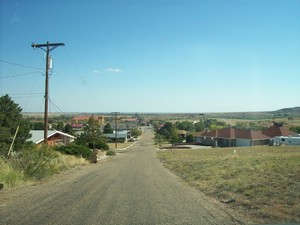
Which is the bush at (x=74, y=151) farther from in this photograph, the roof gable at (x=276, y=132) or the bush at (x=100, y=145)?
the roof gable at (x=276, y=132)

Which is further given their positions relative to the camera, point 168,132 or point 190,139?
point 168,132

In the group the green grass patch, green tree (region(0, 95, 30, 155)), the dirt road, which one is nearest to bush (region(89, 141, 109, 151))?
green tree (region(0, 95, 30, 155))

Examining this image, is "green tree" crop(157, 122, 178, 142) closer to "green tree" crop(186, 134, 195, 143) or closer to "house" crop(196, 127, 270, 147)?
"green tree" crop(186, 134, 195, 143)

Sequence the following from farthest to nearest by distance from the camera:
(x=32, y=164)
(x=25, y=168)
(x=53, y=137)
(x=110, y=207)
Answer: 1. (x=53, y=137)
2. (x=32, y=164)
3. (x=25, y=168)
4. (x=110, y=207)

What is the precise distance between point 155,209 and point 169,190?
425 centimetres

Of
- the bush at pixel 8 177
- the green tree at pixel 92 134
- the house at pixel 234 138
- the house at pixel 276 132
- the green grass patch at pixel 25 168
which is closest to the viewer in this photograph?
the bush at pixel 8 177

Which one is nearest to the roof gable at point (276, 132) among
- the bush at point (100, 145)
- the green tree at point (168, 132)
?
the green tree at point (168, 132)

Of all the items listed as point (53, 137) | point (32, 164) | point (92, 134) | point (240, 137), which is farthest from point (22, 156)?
point (240, 137)

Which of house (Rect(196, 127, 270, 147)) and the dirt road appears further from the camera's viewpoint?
house (Rect(196, 127, 270, 147))

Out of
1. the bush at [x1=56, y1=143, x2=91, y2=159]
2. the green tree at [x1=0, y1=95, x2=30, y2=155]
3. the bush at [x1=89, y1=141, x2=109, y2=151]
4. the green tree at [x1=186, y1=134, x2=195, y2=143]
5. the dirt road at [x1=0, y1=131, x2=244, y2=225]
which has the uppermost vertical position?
the green tree at [x1=0, y1=95, x2=30, y2=155]

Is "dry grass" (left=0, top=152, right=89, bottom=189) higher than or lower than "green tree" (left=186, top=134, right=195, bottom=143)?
higher

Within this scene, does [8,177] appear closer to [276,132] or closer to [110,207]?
[110,207]

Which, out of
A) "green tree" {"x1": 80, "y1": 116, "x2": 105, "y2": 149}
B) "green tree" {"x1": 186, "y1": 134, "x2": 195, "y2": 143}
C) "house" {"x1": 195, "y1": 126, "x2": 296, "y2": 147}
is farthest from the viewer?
"green tree" {"x1": 186, "y1": 134, "x2": 195, "y2": 143}

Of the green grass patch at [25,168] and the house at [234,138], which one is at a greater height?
the green grass patch at [25,168]
